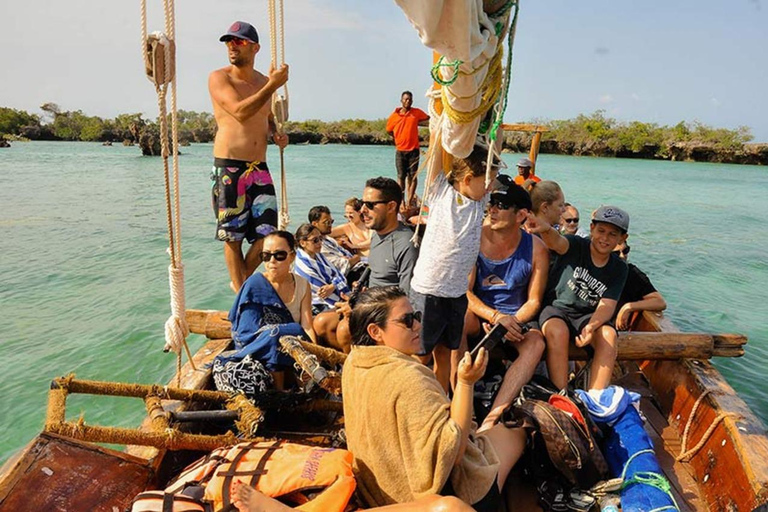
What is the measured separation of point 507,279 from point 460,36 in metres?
2.05

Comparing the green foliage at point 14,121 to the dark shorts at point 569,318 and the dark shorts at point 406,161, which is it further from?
the dark shorts at point 569,318

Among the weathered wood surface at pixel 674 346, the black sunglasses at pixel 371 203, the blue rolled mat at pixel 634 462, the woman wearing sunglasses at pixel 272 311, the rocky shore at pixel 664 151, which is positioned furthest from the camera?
the rocky shore at pixel 664 151

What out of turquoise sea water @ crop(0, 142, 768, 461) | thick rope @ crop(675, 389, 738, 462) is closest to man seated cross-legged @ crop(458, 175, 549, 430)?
thick rope @ crop(675, 389, 738, 462)

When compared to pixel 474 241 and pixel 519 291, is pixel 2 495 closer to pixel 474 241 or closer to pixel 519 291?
pixel 474 241

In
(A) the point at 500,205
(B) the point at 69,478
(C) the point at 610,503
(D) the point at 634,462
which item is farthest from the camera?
(A) the point at 500,205

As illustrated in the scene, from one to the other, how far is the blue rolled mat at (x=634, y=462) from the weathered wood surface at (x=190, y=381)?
193 cm

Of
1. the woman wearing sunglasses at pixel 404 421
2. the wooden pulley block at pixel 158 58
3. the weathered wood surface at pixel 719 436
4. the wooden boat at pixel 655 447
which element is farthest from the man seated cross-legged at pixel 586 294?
the wooden pulley block at pixel 158 58

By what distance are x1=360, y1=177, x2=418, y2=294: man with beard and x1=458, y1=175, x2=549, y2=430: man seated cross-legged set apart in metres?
0.43

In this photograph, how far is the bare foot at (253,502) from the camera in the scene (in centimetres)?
145

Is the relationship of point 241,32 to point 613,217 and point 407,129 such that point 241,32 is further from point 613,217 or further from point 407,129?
point 407,129

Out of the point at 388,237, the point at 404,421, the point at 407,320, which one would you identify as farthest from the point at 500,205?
the point at 404,421

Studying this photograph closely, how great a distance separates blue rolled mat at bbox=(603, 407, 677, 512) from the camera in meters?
2.03

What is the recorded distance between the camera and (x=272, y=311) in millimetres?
2928

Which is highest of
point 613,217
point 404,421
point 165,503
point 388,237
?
point 613,217
